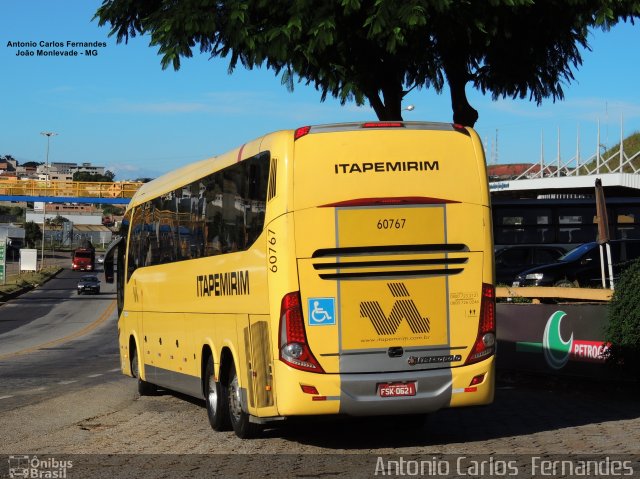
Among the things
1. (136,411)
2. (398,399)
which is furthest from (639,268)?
(136,411)

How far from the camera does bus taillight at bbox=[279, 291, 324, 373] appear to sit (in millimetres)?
10633

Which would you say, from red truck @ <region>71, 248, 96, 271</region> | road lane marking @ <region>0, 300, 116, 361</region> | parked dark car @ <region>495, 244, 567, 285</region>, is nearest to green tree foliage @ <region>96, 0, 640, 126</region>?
road lane marking @ <region>0, 300, 116, 361</region>

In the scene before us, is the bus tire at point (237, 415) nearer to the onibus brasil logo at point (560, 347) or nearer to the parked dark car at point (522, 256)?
the onibus brasil logo at point (560, 347)

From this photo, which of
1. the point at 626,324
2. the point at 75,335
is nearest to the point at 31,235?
the point at 75,335

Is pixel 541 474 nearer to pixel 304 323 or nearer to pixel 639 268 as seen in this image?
pixel 304 323

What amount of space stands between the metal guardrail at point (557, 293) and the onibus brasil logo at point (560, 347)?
1.48 feet

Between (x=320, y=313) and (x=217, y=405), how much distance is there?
2359 millimetres

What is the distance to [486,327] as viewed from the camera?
36.8 ft

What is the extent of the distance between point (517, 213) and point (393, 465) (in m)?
30.9

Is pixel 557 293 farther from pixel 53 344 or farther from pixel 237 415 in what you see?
pixel 53 344

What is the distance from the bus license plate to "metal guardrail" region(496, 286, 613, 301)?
5576mm

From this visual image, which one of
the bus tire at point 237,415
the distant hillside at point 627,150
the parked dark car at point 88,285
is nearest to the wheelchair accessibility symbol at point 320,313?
the bus tire at point 237,415

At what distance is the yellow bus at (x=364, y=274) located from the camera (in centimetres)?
1069

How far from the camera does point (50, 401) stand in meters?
16.2
